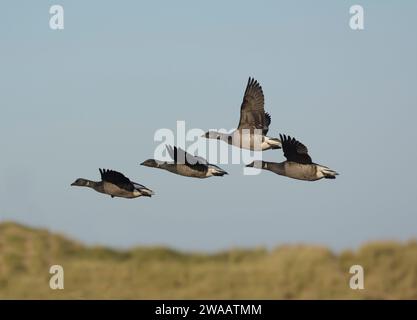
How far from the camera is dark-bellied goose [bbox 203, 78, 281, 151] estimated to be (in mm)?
31688

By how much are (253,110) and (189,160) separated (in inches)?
87.9

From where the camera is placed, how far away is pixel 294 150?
3028 centimetres

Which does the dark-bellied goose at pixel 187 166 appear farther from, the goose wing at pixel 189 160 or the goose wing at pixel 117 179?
the goose wing at pixel 117 179

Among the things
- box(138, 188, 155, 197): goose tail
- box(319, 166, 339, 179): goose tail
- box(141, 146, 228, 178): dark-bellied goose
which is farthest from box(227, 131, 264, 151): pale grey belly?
box(138, 188, 155, 197): goose tail

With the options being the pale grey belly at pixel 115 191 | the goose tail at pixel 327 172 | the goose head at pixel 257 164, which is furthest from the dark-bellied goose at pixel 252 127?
the pale grey belly at pixel 115 191

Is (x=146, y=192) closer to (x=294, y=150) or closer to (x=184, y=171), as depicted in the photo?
(x=184, y=171)

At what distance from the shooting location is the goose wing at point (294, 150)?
1187 inches

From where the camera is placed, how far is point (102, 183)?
31.3m

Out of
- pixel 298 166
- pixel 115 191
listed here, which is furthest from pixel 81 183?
pixel 298 166

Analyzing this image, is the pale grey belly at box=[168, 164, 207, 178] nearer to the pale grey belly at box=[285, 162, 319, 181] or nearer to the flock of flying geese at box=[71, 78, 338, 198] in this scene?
the flock of flying geese at box=[71, 78, 338, 198]
